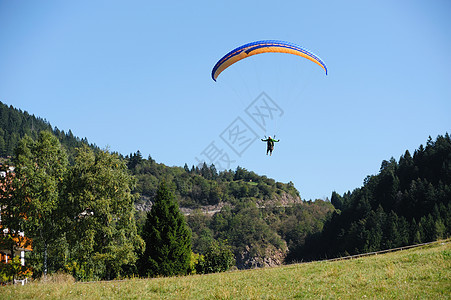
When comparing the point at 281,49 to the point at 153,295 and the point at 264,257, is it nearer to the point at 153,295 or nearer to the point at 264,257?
the point at 153,295

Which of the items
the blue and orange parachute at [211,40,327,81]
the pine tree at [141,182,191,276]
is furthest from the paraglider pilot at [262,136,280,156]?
the pine tree at [141,182,191,276]

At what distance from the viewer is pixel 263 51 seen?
31016 mm

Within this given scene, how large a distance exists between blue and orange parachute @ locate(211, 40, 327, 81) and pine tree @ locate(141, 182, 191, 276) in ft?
71.0

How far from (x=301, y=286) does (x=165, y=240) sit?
94.2 feet

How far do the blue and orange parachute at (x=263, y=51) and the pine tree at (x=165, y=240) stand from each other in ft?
71.0

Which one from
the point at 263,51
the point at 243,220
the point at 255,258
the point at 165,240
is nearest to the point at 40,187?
the point at 165,240

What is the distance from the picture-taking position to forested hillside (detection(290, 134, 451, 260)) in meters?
93.1

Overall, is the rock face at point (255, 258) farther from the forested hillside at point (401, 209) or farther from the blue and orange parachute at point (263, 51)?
the blue and orange parachute at point (263, 51)

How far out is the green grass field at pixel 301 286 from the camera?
19.6 metres

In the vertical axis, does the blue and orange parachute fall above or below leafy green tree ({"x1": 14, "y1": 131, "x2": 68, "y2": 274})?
above

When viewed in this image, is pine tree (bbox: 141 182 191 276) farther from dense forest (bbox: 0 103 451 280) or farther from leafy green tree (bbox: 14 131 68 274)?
leafy green tree (bbox: 14 131 68 274)

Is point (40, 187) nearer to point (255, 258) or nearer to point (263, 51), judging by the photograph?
point (263, 51)

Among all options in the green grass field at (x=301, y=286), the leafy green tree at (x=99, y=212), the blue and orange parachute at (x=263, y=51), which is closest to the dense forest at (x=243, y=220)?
the leafy green tree at (x=99, y=212)

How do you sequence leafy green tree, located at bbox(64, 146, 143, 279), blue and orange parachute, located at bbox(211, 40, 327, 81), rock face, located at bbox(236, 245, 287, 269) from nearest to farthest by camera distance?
blue and orange parachute, located at bbox(211, 40, 327, 81), leafy green tree, located at bbox(64, 146, 143, 279), rock face, located at bbox(236, 245, 287, 269)
